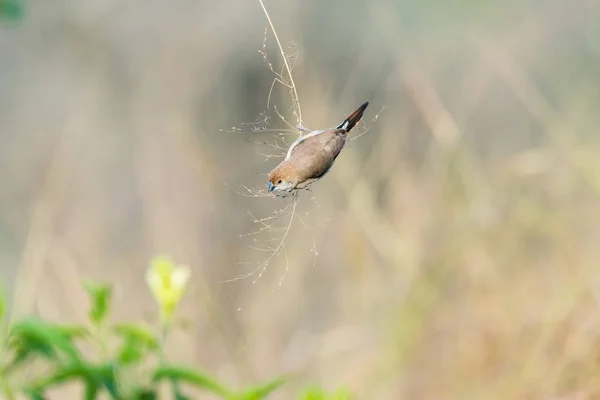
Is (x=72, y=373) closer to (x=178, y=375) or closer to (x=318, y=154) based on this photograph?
(x=178, y=375)

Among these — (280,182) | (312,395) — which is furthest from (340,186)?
(280,182)

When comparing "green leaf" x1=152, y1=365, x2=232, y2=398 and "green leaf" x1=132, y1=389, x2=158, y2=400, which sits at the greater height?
"green leaf" x1=132, y1=389, x2=158, y2=400

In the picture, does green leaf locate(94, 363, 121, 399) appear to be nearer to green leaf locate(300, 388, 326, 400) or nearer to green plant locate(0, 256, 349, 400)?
green plant locate(0, 256, 349, 400)

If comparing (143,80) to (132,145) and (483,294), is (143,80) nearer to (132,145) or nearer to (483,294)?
(132,145)

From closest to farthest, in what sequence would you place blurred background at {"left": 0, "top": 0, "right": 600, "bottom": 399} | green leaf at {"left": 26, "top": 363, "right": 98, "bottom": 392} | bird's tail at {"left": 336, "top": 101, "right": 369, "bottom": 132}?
bird's tail at {"left": 336, "top": 101, "right": 369, "bottom": 132} → green leaf at {"left": 26, "top": 363, "right": 98, "bottom": 392} → blurred background at {"left": 0, "top": 0, "right": 600, "bottom": 399}

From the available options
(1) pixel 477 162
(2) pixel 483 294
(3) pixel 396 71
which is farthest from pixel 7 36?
(2) pixel 483 294

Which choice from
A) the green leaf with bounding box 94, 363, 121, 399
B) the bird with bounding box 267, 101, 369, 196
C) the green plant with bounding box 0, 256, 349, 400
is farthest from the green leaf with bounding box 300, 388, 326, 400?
the bird with bounding box 267, 101, 369, 196

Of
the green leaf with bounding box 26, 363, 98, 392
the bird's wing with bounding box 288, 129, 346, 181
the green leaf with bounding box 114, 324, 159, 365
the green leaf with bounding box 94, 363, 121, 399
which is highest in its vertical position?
the green leaf with bounding box 114, 324, 159, 365
